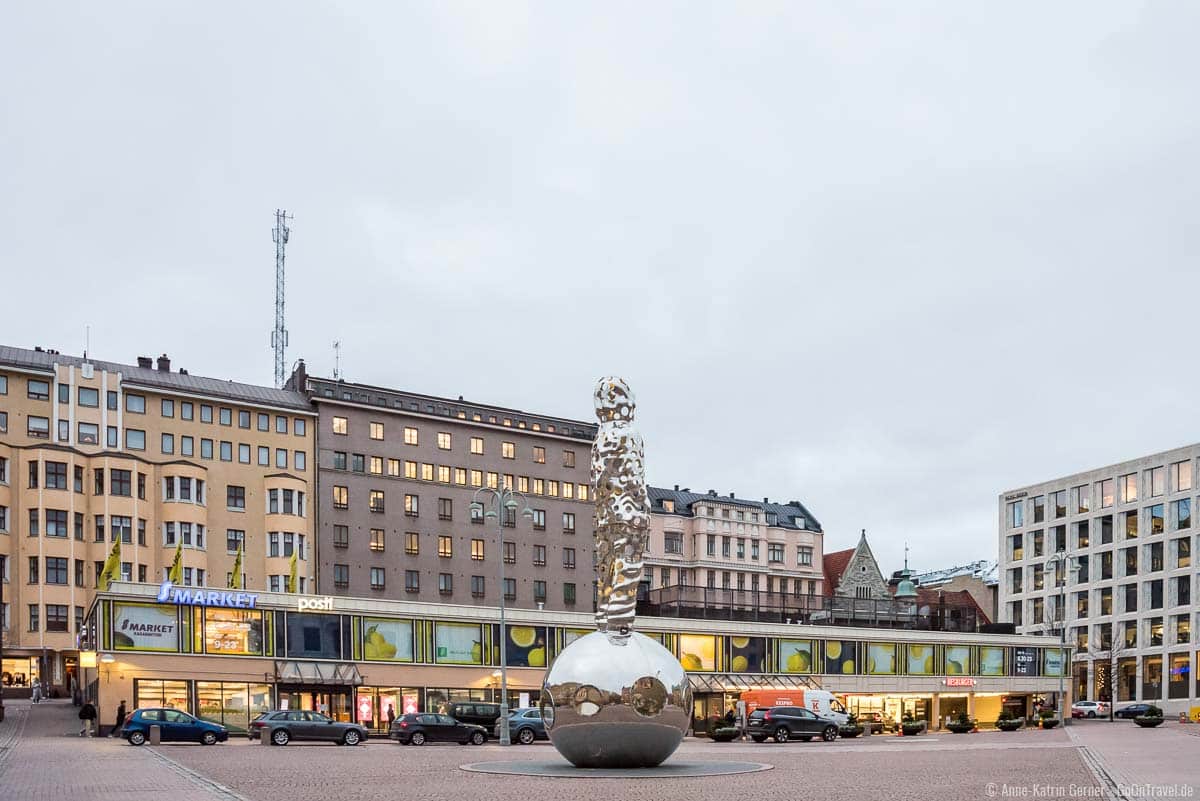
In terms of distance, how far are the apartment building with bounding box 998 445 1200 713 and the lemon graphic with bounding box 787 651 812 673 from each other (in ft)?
128

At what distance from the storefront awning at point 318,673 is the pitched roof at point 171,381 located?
31.2 meters

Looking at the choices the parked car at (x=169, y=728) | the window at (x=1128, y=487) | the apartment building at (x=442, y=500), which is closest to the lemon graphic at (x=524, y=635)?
the apartment building at (x=442, y=500)

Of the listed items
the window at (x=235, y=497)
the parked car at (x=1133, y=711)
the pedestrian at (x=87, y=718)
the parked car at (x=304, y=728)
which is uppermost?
the window at (x=235, y=497)

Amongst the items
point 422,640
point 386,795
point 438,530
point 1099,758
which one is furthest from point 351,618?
point 386,795

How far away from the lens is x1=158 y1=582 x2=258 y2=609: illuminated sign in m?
66.8

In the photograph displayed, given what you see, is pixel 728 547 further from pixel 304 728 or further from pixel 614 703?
pixel 614 703

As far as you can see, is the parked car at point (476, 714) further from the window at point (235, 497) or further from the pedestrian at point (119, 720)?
the window at point (235, 497)

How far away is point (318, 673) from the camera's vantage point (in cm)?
7125

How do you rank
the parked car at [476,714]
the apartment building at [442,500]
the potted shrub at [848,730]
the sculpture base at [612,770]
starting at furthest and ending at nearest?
1. the apartment building at [442,500]
2. the potted shrub at [848,730]
3. the parked car at [476,714]
4. the sculpture base at [612,770]

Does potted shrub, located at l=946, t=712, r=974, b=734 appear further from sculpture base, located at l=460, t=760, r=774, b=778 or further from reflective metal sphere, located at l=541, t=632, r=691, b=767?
reflective metal sphere, located at l=541, t=632, r=691, b=767

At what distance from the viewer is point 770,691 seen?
7338cm

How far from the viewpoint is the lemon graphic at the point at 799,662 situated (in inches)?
3538

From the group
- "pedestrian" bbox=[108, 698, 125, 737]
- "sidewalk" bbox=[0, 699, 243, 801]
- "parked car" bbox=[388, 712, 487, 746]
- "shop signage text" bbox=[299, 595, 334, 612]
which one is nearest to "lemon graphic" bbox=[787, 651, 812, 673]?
"shop signage text" bbox=[299, 595, 334, 612]

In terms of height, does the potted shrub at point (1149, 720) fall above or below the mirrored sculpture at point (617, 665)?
below
